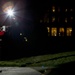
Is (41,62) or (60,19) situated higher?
(60,19)

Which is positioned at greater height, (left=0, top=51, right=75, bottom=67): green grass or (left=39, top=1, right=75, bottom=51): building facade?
(left=39, top=1, right=75, bottom=51): building facade

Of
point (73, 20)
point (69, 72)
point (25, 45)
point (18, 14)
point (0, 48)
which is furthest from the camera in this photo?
point (73, 20)

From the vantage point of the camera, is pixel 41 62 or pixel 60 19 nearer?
pixel 41 62

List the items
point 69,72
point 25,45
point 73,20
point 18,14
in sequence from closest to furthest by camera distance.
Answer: point 69,72
point 25,45
point 18,14
point 73,20

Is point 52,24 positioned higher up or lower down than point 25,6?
lower down

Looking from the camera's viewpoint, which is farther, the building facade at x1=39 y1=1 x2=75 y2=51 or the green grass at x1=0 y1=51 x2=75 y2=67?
the building facade at x1=39 y1=1 x2=75 y2=51

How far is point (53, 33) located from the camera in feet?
262

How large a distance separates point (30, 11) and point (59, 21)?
32.4ft

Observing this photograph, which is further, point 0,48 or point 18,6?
point 18,6

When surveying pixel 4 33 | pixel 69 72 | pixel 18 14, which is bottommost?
pixel 69 72

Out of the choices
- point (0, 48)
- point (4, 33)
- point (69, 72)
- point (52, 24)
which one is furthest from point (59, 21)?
point (69, 72)

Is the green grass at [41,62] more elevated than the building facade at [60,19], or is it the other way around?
the building facade at [60,19]

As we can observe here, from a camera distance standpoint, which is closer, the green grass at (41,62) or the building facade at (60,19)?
the green grass at (41,62)

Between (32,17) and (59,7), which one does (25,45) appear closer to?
(32,17)
